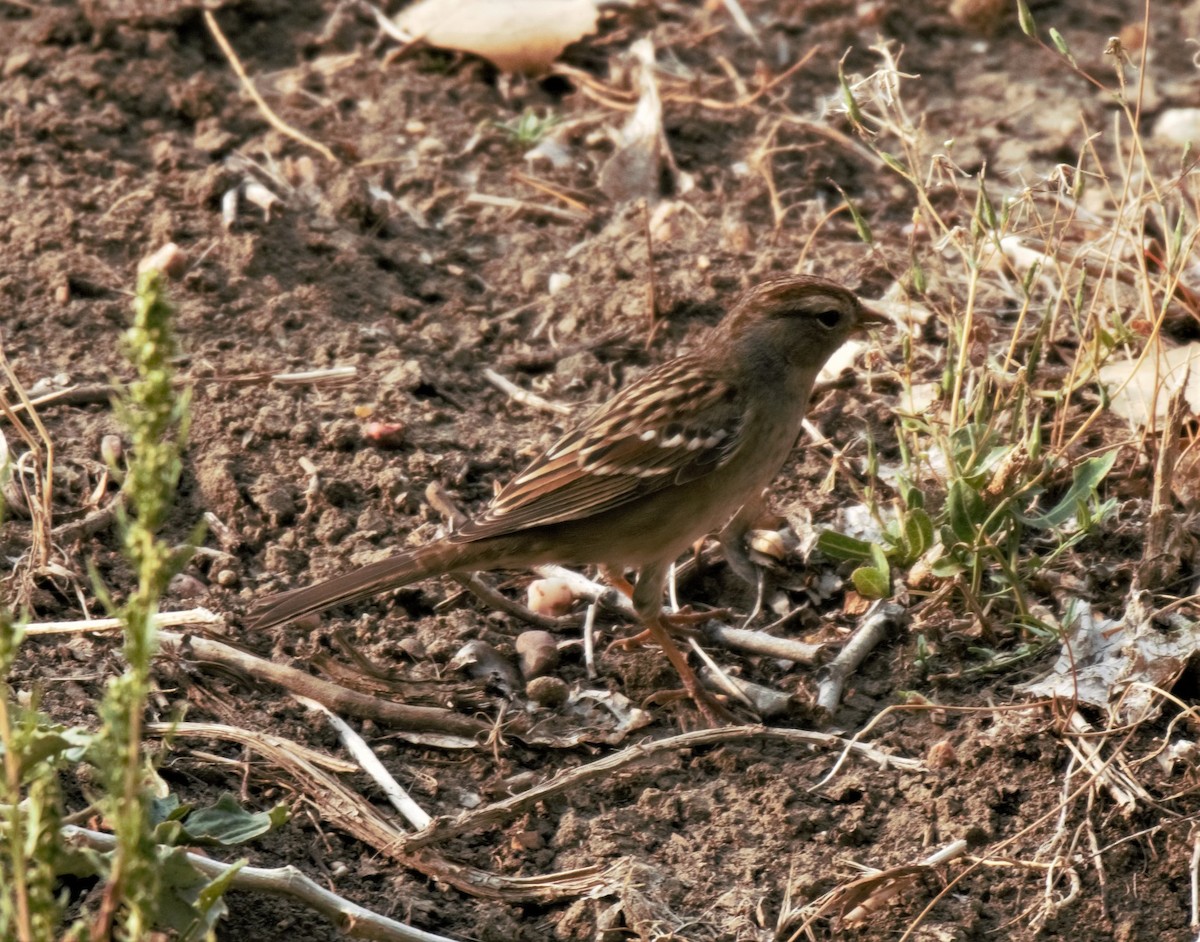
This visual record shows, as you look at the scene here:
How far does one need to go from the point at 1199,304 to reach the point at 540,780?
318 centimetres

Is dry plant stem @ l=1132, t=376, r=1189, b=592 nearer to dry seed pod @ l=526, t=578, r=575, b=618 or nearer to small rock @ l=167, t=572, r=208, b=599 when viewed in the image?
dry seed pod @ l=526, t=578, r=575, b=618

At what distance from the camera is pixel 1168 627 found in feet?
16.5

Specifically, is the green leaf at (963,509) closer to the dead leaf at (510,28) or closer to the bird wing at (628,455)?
the bird wing at (628,455)

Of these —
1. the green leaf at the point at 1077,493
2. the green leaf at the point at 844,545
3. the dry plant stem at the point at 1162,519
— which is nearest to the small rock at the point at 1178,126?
the dry plant stem at the point at 1162,519

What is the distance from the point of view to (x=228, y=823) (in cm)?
392

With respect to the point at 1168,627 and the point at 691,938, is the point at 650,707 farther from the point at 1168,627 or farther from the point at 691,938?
the point at 1168,627

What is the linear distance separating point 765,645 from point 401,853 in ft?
5.16

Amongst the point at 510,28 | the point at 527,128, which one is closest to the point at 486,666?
the point at 527,128

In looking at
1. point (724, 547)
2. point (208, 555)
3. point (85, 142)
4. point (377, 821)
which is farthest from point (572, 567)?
point (85, 142)

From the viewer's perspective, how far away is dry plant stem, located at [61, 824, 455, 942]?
380 centimetres

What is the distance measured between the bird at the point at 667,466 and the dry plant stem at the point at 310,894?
128 centimetres

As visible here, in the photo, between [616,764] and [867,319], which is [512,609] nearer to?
[616,764]

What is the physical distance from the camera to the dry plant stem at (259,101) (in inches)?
289

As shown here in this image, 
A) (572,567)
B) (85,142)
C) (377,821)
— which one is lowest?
(572,567)
